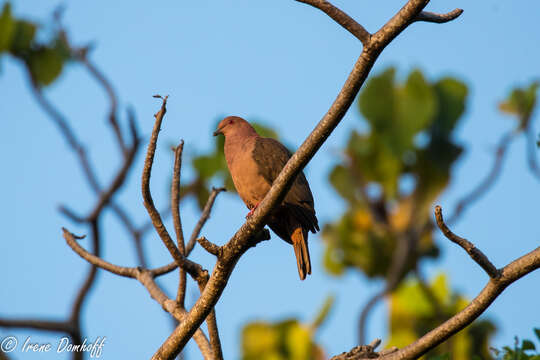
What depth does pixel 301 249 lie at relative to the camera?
5531 mm

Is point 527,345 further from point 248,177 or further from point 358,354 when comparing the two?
point 248,177

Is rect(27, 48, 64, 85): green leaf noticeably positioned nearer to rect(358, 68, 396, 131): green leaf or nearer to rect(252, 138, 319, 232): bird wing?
rect(358, 68, 396, 131): green leaf

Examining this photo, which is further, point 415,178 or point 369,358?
point 415,178

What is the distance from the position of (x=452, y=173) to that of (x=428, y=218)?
1.04m

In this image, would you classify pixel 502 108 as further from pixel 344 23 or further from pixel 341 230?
pixel 344 23

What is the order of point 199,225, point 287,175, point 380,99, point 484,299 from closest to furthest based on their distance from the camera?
point 484,299 < point 287,175 < point 199,225 < point 380,99

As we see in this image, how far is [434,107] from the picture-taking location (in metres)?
13.2

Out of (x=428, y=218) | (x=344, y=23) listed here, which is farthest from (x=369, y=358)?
(x=428, y=218)

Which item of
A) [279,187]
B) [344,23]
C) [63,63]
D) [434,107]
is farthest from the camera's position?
[434,107]

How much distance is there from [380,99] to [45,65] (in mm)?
6050

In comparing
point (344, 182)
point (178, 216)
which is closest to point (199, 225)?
point (178, 216)

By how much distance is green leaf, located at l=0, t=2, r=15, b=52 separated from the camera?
11.2 metres

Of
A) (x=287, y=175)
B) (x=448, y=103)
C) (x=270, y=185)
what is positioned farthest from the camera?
(x=448, y=103)

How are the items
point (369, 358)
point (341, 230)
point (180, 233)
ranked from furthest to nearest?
point (341, 230)
point (180, 233)
point (369, 358)
